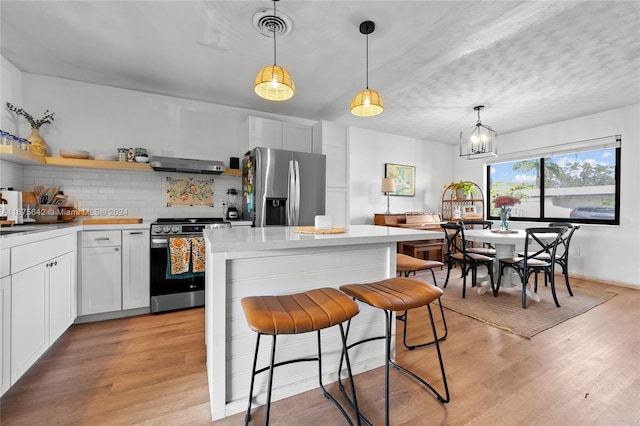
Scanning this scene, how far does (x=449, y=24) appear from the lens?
84.9 inches

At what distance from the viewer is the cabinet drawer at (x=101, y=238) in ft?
8.26

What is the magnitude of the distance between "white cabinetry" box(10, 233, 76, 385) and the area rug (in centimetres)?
330

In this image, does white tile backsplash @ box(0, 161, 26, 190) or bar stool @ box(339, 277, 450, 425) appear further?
white tile backsplash @ box(0, 161, 26, 190)

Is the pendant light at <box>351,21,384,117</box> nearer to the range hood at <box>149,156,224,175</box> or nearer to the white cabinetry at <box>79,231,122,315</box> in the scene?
the range hood at <box>149,156,224,175</box>

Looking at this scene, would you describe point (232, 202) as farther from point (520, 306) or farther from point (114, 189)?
point (520, 306)

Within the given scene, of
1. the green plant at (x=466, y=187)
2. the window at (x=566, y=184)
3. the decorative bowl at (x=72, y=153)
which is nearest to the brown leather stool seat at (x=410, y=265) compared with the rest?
the green plant at (x=466, y=187)

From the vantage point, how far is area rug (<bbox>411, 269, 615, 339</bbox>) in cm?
252

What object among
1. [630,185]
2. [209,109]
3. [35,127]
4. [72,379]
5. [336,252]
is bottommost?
[72,379]

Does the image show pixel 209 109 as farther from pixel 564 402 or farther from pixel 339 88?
pixel 564 402

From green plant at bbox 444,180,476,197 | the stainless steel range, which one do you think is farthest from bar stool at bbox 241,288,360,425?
green plant at bbox 444,180,476,197

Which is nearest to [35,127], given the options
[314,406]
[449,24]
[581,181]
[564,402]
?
[314,406]

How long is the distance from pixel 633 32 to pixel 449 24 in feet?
4.96

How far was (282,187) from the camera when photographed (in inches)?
135

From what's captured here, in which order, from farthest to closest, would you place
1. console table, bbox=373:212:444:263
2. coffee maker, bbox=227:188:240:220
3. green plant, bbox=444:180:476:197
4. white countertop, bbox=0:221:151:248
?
green plant, bbox=444:180:476:197 → console table, bbox=373:212:444:263 → coffee maker, bbox=227:188:240:220 → white countertop, bbox=0:221:151:248
